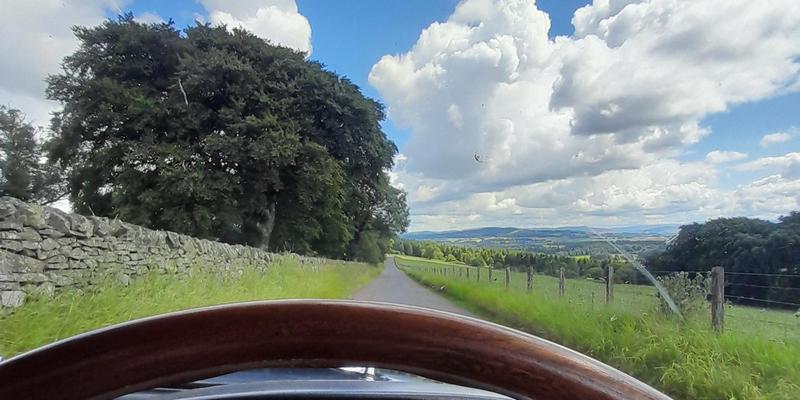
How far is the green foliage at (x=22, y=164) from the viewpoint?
244 inches

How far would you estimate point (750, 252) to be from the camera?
4.57m

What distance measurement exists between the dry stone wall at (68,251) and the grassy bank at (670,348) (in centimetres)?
469

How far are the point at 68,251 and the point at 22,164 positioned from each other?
2.32 m

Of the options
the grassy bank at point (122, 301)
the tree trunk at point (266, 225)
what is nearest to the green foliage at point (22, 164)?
the grassy bank at point (122, 301)

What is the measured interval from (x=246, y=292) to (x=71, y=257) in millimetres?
3377

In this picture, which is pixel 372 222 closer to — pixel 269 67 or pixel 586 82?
pixel 269 67

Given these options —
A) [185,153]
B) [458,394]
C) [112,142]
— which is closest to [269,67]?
[185,153]

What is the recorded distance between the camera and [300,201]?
13.5 meters

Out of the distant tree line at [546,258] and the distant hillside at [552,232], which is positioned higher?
the distant hillside at [552,232]

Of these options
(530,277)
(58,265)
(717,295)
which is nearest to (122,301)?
(58,265)

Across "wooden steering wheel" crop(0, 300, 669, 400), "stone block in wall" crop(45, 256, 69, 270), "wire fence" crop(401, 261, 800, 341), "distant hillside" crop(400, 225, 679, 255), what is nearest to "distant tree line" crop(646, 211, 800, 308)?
"wire fence" crop(401, 261, 800, 341)

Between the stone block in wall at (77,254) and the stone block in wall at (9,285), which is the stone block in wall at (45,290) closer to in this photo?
the stone block in wall at (9,285)

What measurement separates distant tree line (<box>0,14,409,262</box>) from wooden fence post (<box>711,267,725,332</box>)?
23.5 ft

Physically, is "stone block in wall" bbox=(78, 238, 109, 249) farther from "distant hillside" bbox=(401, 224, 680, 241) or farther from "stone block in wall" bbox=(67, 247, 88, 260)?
"distant hillside" bbox=(401, 224, 680, 241)
